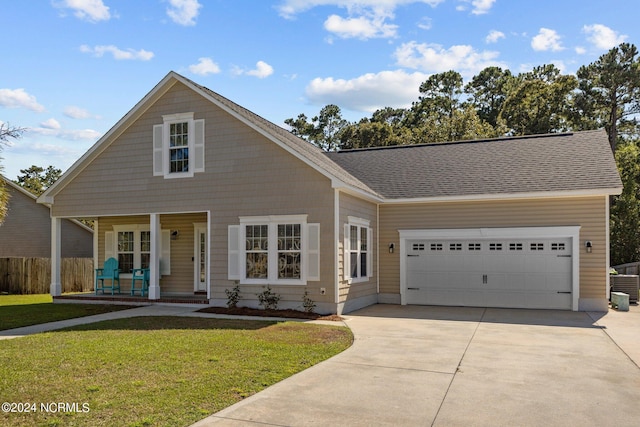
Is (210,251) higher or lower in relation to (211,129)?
lower

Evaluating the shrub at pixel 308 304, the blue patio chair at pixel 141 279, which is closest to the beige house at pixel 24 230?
the blue patio chair at pixel 141 279

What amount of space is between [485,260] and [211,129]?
27.4 feet

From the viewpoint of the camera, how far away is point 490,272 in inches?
590

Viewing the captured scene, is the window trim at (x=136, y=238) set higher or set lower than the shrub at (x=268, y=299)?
higher

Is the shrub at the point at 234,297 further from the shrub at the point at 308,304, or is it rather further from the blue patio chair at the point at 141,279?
the blue patio chair at the point at 141,279

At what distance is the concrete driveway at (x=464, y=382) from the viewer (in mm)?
5359

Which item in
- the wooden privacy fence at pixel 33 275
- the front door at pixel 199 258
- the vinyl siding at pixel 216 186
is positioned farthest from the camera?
the wooden privacy fence at pixel 33 275

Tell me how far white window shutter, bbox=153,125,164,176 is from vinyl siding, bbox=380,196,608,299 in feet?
21.4

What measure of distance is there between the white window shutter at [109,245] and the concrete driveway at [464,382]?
10014 mm

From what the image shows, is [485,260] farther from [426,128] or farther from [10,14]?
[426,128]

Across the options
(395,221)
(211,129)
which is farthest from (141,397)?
(395,221)

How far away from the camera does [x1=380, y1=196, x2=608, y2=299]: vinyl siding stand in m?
14.0

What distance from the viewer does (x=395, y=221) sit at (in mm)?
16094

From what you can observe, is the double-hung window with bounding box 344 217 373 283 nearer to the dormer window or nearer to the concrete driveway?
the concrete driveway
